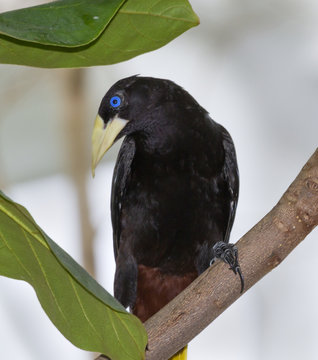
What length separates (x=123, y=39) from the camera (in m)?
1.09

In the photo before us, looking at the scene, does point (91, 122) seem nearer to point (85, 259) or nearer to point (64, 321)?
point (85, 259)

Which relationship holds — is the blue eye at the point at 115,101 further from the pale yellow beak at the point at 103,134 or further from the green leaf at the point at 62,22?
the green leaf at the point at 62,22

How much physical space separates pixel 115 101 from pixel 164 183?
0.29 m

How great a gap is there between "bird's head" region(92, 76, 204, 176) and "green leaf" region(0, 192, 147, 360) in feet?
3.54

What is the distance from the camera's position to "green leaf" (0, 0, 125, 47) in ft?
2.98

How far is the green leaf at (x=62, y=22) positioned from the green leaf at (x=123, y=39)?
0.27ft

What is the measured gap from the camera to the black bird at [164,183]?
2.18 meters

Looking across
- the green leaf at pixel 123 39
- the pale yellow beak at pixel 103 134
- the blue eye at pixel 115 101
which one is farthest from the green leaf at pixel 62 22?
the blue eye at pixel 115 101

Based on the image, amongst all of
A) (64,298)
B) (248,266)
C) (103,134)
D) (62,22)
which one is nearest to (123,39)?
(62,22)

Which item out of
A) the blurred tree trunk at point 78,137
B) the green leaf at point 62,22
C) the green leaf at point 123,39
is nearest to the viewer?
the green leaf at point 62,22

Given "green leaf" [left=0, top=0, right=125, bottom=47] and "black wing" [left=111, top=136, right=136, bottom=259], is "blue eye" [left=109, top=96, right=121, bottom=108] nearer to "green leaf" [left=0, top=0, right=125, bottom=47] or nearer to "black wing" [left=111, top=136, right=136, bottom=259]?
"black wing" [left=111, top=136, right=136, bottom=259]

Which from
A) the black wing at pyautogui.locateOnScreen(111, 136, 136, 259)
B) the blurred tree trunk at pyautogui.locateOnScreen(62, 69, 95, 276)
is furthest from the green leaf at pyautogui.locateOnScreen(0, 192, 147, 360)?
the blurred tree trunk at pyautogui.locateOnScreen(62, 69, 95, 276)

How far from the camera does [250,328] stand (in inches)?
139

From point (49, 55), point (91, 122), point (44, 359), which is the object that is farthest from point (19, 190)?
point (49, 55)
